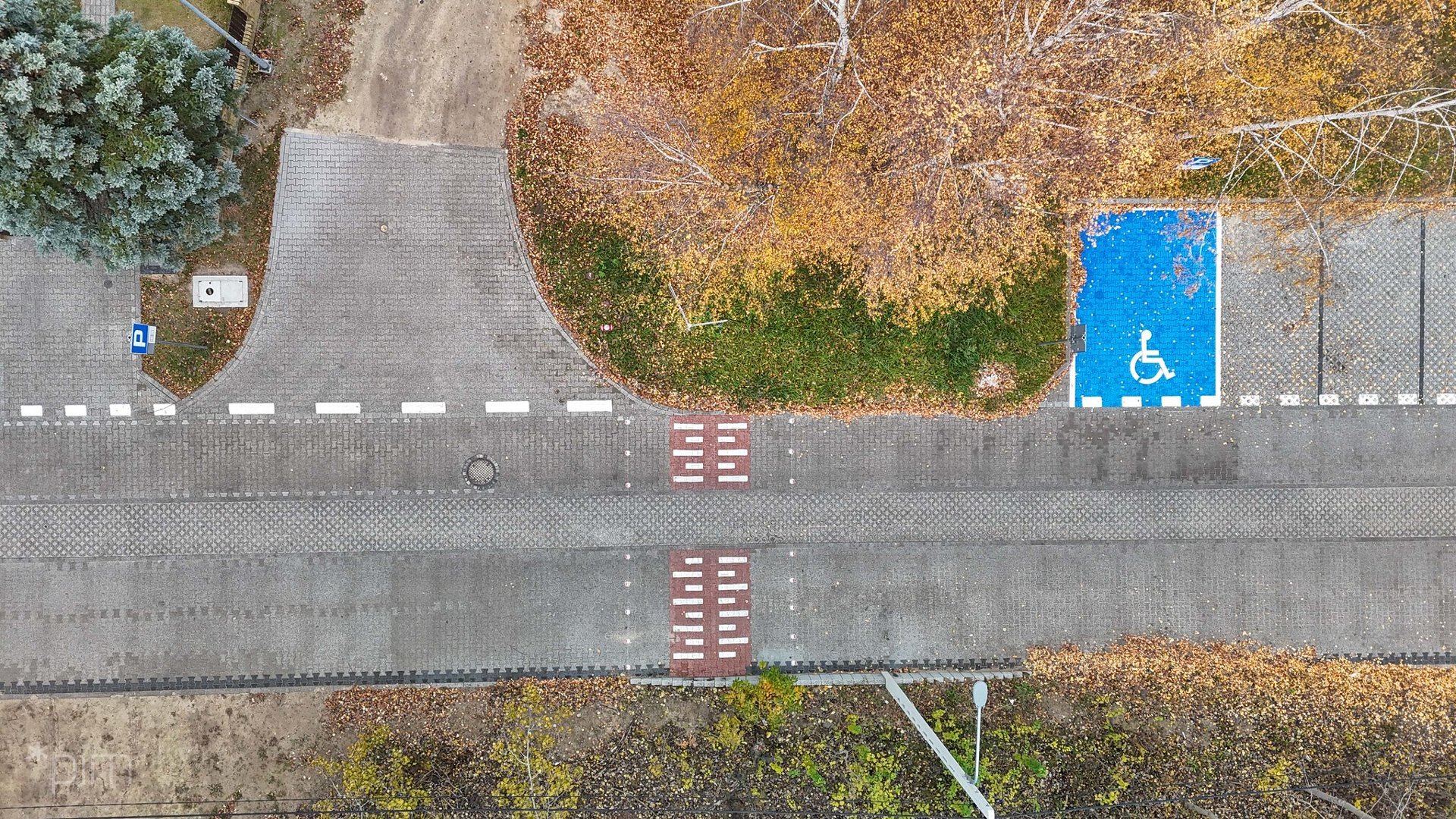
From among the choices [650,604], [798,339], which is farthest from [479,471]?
[798,339]

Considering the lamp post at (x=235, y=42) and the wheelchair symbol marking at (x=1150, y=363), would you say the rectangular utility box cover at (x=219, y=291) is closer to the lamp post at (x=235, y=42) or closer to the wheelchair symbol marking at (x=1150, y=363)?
the lamp post at (x=235, y=42)

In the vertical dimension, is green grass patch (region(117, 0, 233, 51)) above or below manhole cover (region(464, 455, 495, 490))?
above

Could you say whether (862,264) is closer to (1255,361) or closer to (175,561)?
(1255,361)

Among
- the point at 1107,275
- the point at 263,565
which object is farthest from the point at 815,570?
the point at 263,565

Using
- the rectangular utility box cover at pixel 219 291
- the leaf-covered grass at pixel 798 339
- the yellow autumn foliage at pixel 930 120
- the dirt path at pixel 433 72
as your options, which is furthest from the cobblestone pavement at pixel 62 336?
the yellow autumn foliage at pixel 930 120

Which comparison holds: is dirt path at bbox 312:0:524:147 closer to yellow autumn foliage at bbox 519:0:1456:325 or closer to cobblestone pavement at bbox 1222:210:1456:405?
yellow autumn foliage at bbox 519:0:1456:325

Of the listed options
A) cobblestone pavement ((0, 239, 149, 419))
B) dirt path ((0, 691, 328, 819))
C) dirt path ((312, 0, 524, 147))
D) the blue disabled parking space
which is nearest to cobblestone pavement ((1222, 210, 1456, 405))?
the blue disabled parking space
